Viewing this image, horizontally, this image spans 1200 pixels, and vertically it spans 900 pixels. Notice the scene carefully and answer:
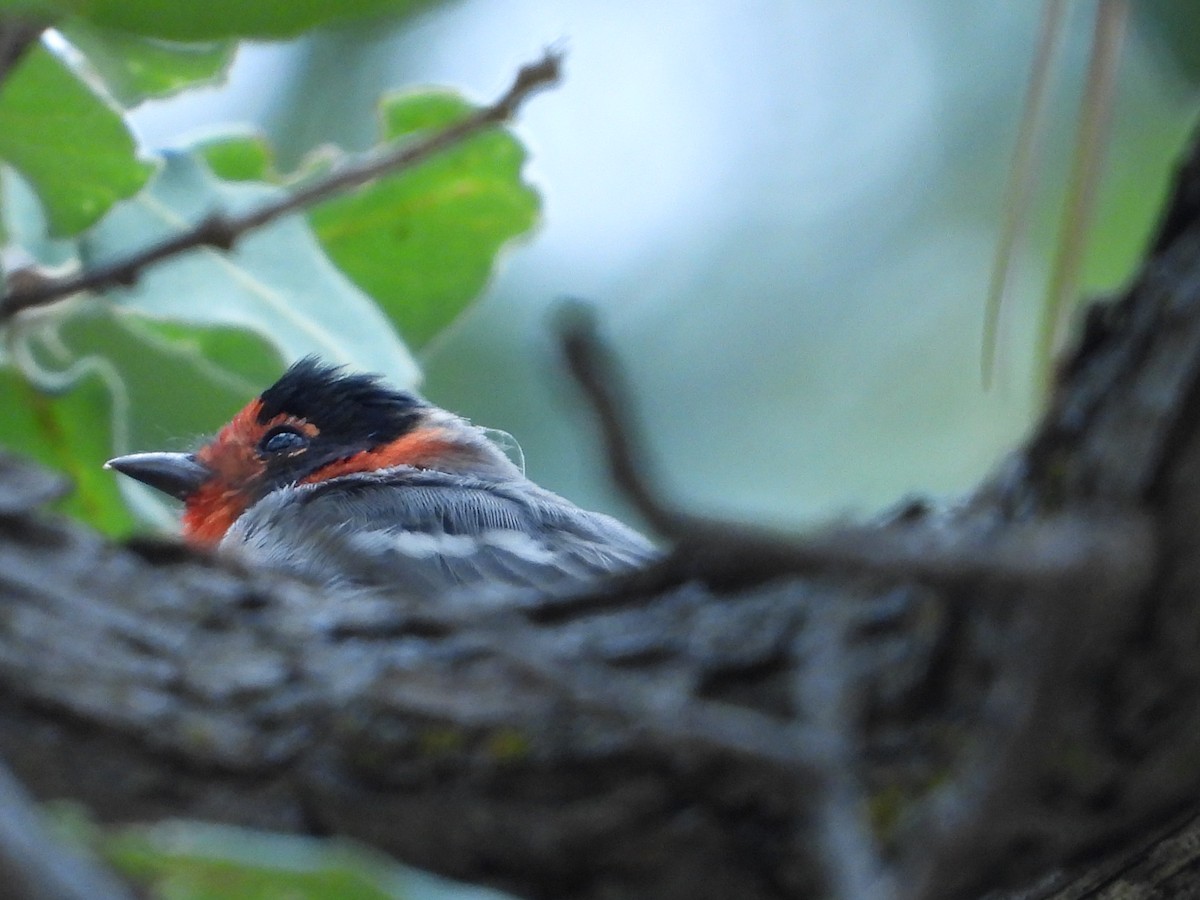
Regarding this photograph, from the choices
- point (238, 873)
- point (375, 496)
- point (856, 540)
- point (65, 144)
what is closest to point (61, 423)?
point (65, 144)

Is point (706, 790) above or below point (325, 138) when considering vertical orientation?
below

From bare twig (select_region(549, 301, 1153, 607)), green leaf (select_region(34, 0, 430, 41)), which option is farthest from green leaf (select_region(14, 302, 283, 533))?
bare twig (select_region(549, 301, 1153, 607))

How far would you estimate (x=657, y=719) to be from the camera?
1149mm

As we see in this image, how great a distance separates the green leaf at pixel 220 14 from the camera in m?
1.25

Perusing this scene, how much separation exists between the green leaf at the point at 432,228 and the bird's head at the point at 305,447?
38.6 inches

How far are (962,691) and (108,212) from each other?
153cm

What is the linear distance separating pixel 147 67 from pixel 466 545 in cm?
102

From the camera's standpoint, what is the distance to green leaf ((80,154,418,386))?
2.56 m

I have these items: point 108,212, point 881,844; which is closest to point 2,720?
point 881,844

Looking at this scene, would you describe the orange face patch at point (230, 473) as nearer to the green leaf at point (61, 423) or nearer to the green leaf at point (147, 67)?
the green leaf at point (61, 423)

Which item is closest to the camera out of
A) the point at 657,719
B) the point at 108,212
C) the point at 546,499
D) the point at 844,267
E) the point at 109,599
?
the point at 657,719

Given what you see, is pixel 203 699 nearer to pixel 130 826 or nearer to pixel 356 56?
pixel 130 826

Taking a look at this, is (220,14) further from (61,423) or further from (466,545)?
(466,545)

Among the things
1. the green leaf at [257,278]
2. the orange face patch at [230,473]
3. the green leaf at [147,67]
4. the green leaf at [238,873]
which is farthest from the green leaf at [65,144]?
the orange face patch at [230,473]
